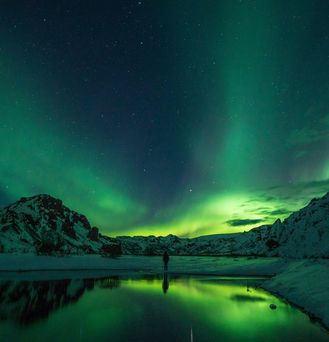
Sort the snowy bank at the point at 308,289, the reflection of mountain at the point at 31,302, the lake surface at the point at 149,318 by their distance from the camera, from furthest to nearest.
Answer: the snowy bank at the point at 308,289 → the reflection of mountain at the point at 31,302 → the lake surface at the point at 149,318

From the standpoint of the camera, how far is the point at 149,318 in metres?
10.8

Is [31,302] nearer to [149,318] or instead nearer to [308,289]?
[149,318]

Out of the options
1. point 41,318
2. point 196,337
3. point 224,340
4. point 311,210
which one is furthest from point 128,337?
point 311,210

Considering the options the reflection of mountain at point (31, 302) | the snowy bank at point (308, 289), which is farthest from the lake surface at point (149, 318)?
the snowy bank at point (308, 289)

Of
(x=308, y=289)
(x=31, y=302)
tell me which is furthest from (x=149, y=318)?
(x=308, y=289)

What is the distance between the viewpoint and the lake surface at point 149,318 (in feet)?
28.2

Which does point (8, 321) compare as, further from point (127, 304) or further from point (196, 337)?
point (196, 337)

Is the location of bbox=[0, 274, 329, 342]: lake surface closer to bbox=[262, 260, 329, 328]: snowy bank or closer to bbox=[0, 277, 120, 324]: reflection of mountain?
bbox=[0, 277, 120, 324]: reflection of mountain

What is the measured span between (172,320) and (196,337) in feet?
7.26

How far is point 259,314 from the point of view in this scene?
465 inches

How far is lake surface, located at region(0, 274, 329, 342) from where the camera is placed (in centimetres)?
860

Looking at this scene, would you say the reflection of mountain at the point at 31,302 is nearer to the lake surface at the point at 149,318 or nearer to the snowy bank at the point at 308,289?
the lake surface at the point at 149,318

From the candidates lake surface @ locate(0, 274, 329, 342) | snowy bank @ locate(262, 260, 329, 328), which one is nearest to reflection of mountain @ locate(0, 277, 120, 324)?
lake surface @ locate(0, 274, 329, 342)

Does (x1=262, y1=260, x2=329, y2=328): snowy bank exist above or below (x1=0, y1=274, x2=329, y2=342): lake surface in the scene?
above
